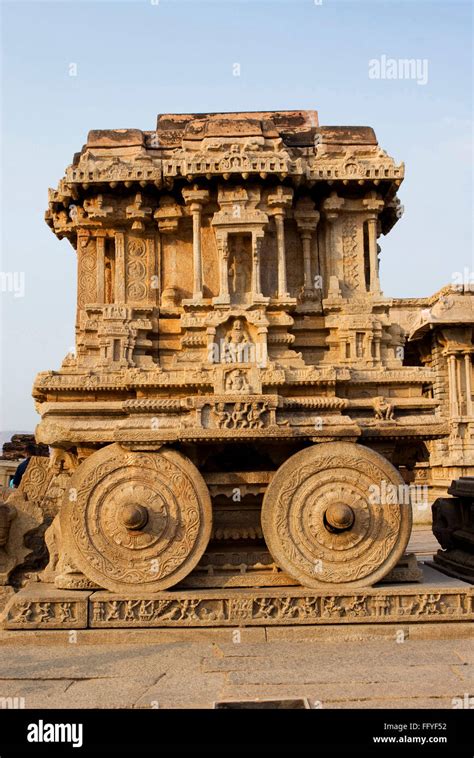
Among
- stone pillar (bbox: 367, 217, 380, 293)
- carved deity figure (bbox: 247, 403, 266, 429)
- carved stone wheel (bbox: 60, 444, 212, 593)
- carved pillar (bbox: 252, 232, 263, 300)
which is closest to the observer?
carved stone wheel (bbox: 60, 444, 212, 593)

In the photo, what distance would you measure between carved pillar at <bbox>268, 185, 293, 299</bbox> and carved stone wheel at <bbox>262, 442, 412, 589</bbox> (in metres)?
4.76

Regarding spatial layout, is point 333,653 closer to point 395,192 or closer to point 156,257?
point 156,257

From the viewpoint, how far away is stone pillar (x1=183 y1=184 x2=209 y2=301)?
11086mm

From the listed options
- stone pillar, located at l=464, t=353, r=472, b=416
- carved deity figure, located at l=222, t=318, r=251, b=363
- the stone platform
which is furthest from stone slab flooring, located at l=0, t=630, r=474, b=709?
stone pillar, located at l=464, t=353, r=472, b=416

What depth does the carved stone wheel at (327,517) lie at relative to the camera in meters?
Result: 6.64

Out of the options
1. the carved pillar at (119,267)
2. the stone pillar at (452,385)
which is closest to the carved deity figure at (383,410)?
the carved pillar at (119,267)

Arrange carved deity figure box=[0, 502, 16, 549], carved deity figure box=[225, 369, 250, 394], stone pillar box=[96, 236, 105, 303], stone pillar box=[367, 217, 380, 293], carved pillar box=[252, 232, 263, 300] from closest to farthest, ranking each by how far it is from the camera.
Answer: carved deity figure box=[225, 369, 250, 394], carved deity figure box=[0, 502, 16, 549], carved pillar box=[252, 232, 263, 300], stone pillar box=[367, 217, 380, 293], stone pillar box=[96, 236, 105, 303]

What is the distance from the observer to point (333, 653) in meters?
5.93

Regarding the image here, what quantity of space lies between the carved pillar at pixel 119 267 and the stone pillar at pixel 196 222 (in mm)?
1167

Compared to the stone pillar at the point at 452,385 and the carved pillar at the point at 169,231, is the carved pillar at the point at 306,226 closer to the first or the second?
the carved pillar at the point at 169,231

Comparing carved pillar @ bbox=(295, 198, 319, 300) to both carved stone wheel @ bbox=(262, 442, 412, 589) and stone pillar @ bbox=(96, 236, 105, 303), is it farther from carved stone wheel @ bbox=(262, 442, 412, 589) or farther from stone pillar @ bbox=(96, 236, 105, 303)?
carved stone wheel @ bbox=(262, 442, 412, 589)

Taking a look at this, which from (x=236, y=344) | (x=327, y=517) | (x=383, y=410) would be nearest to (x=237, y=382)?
(x=327, y=517)

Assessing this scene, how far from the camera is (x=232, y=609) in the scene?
6445mm

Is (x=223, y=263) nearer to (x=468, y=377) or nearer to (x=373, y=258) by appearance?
(x=373, y=258)
